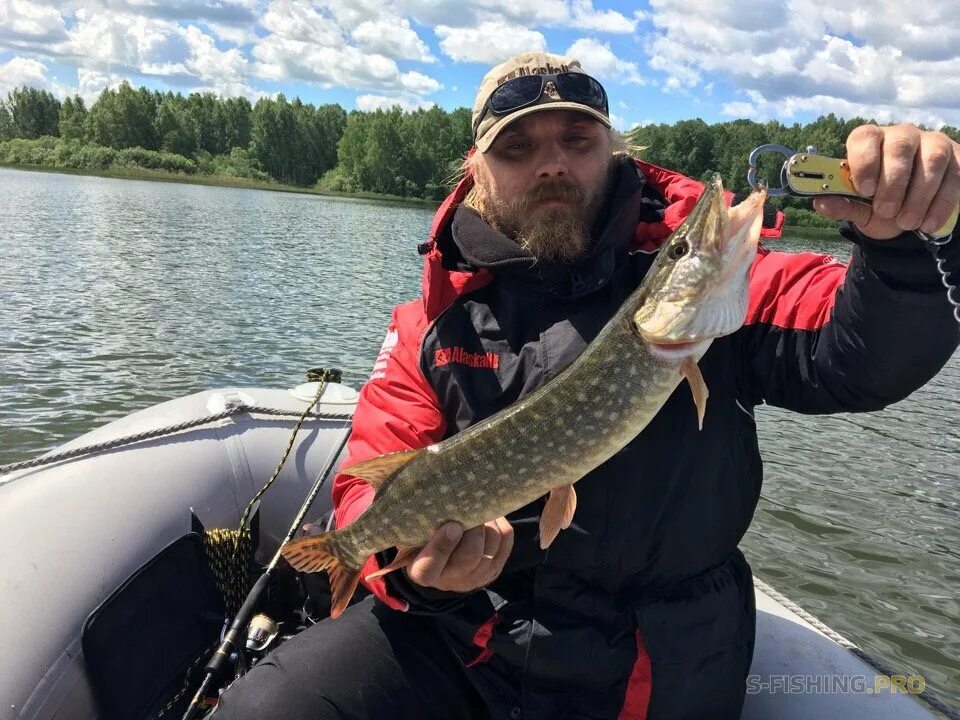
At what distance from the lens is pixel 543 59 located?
2789 millimetres

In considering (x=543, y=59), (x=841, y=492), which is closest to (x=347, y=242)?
(x=841, y=492)

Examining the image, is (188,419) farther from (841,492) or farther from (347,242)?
(347,242)

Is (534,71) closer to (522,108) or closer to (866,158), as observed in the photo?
(522,108)

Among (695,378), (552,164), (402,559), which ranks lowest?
(402,559)

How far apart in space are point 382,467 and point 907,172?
5.27ft

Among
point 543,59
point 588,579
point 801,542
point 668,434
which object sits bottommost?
point 801,542

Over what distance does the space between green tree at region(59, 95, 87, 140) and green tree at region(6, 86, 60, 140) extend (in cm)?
340

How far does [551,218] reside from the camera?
2.54 metres

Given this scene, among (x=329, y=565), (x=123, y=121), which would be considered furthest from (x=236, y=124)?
(x=329, y=565)

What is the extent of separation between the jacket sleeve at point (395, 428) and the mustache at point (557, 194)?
60 centimetres

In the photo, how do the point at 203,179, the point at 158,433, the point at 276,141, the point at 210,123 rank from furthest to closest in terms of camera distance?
the point at 210,123, the point at 276,141, the point at 203,179, the point at 158,433

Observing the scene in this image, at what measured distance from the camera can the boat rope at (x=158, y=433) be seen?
3.06 m

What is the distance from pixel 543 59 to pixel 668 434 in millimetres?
1590

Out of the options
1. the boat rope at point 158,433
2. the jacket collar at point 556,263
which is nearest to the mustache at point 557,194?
the jacket collar at point 556,263
